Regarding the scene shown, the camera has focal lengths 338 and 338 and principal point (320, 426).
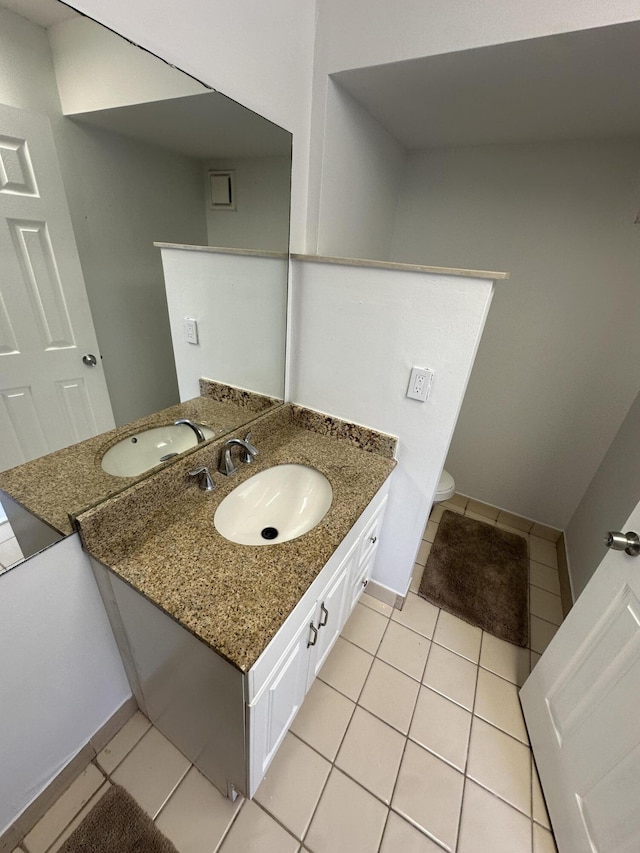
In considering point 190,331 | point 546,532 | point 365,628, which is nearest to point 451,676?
point 365,628

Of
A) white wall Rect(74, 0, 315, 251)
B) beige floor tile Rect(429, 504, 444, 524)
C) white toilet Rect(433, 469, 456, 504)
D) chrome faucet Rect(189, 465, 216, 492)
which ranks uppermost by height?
white wall Rect(74, 0, 315, 251)

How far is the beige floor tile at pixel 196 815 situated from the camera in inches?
38.2

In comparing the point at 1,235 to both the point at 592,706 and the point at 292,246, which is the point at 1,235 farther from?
the point at 592,706

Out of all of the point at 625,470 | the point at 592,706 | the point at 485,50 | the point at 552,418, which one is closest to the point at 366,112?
the point at 485,50

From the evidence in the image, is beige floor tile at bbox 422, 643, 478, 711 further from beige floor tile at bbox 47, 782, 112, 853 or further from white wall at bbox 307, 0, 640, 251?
white wall at bbox 307, 0, 640, 251

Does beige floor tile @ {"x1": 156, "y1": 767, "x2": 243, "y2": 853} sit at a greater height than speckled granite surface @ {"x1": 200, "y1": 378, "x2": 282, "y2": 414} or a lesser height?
lesser

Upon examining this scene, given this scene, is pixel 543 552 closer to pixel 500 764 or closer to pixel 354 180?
pixel 500 764

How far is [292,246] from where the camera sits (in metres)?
1.25

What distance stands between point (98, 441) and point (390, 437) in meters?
0.98

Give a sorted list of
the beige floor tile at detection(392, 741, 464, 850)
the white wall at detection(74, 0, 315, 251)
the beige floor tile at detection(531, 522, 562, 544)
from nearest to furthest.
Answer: the white wall at detection(74, 0, 315, 251) → the beige floor tile at detection(392, 741, 464, 850) → the beige floor tile at detection(531, 522, 562, 544)

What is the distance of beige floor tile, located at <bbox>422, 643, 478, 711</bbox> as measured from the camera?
4.50 feet

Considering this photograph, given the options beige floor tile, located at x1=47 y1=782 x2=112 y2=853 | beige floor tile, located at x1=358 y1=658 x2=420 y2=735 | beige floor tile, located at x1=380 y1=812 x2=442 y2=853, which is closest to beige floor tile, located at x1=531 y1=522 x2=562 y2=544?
beige floor tile, located at x1=358 y1=658 x2=420 y2=735

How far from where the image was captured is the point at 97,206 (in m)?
0.73

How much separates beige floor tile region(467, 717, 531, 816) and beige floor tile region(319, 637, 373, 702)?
0.43 metres
